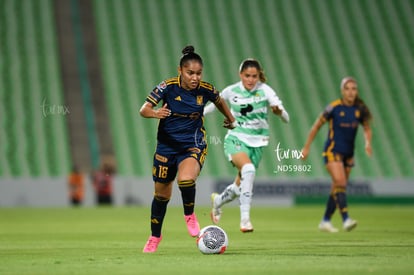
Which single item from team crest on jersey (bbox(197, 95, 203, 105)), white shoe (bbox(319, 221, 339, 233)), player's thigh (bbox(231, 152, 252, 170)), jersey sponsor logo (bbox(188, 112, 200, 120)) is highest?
team crest on jersey (bbox(197, 95, 203, 105))

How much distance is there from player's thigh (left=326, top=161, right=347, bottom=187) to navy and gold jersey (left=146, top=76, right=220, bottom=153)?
4716mm

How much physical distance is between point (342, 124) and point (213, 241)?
5.75 meters

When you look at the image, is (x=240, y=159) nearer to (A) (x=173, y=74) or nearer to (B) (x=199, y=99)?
(B) (x=199, y=99)

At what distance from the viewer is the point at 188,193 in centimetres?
938

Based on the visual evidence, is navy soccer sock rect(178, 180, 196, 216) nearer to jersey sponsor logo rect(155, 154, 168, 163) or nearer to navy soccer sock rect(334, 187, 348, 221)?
jersey sponsor logo rect(155, 154, 168, 163)

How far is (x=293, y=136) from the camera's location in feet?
87.1

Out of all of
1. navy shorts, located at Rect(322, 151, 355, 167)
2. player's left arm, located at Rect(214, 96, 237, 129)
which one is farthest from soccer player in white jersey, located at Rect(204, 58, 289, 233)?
player's left arm, located at Rect(214, 96, 237, 129)

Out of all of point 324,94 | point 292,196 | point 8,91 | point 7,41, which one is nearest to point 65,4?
point 7,41

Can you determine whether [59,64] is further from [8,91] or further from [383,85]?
[383,85]

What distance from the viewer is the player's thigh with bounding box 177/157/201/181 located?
30.1ft

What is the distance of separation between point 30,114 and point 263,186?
7.72m

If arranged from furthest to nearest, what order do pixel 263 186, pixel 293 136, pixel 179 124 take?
pixel 293 136
pixel 263 186
pixel 179 124

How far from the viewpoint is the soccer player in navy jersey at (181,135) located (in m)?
9.18

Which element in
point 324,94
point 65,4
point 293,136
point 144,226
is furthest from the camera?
point 65,4
